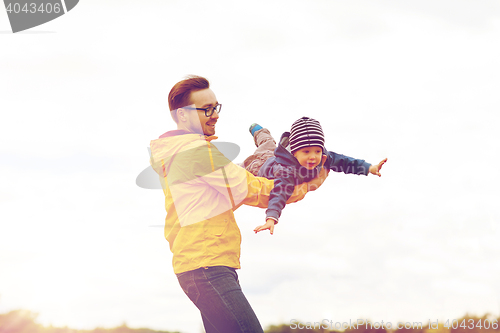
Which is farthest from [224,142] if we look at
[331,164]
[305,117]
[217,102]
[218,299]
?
[218,299]

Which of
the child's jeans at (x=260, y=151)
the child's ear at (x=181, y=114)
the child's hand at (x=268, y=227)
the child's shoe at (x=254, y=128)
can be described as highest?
the child's ear at (x=181, y=114)

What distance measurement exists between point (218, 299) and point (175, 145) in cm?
132

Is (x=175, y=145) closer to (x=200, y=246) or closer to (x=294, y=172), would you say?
(x=200, y=246)

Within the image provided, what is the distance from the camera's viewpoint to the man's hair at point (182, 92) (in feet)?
13.1

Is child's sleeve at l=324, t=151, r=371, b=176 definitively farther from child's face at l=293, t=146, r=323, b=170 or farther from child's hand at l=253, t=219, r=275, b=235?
child's hand at l=253, t=219, r=275, b=235

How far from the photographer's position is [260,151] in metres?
5.20

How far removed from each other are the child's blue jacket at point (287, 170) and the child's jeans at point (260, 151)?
0.75 feet

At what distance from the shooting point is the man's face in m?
3.94

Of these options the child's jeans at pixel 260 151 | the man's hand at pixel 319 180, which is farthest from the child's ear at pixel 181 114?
the man's hand at pixel 319 180

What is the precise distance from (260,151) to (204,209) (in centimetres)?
175

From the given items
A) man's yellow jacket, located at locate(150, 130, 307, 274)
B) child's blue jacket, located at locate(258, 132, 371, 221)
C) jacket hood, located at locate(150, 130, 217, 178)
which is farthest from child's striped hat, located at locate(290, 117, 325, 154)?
jacket hood, located at locate(150, 130, 217, 178)

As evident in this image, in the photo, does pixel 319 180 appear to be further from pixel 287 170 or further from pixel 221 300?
pixel 221 300

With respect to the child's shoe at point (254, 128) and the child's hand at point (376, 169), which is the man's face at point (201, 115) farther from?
the child's hand at point (376, 169)

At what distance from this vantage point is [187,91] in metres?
3.99
